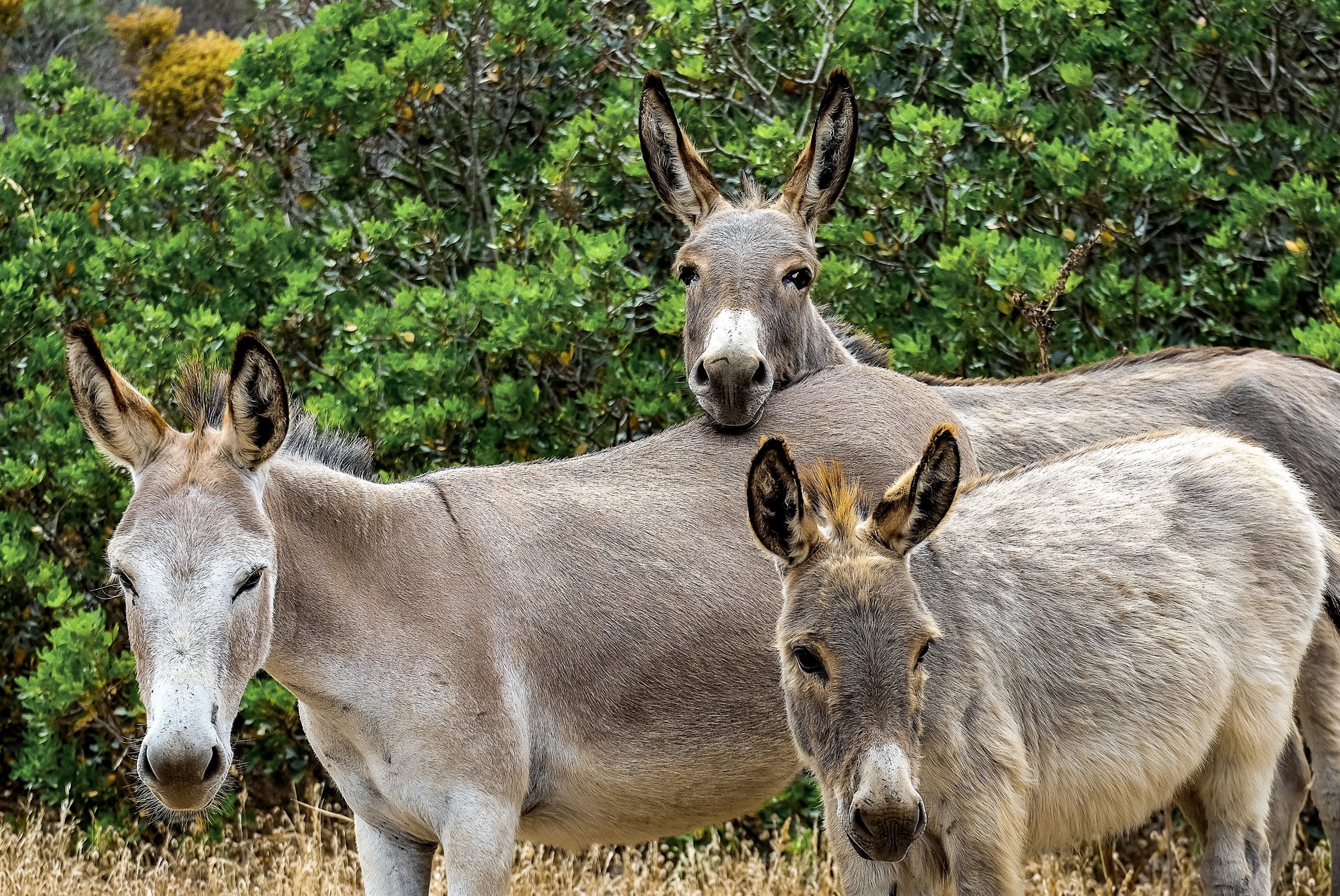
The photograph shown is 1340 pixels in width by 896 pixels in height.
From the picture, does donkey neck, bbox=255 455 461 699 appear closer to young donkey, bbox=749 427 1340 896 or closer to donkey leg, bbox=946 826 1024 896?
young donkey, bbox=749 427 1340 896

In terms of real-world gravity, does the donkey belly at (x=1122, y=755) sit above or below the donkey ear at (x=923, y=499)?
below

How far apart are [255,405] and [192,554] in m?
0.47

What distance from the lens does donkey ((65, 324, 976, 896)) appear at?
3709mm

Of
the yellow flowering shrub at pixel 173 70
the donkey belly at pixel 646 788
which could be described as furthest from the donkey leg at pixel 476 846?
the yellow flowering shrub at pixel 173 70

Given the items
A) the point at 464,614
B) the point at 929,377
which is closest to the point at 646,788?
the point at 464,614

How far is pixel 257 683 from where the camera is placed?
677 cm

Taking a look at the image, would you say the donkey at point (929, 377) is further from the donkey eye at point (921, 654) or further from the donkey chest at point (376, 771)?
the donkey chest at point (376, 771)

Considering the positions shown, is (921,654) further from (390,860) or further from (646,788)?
(390,860)

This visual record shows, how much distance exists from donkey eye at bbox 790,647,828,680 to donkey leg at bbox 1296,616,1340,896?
6.69 feet

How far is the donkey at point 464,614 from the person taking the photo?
3.71 m

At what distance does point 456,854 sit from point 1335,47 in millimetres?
6225

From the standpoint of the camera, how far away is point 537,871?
21.2 feet

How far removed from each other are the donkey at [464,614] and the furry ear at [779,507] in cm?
88

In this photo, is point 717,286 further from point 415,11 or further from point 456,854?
point 415,11
